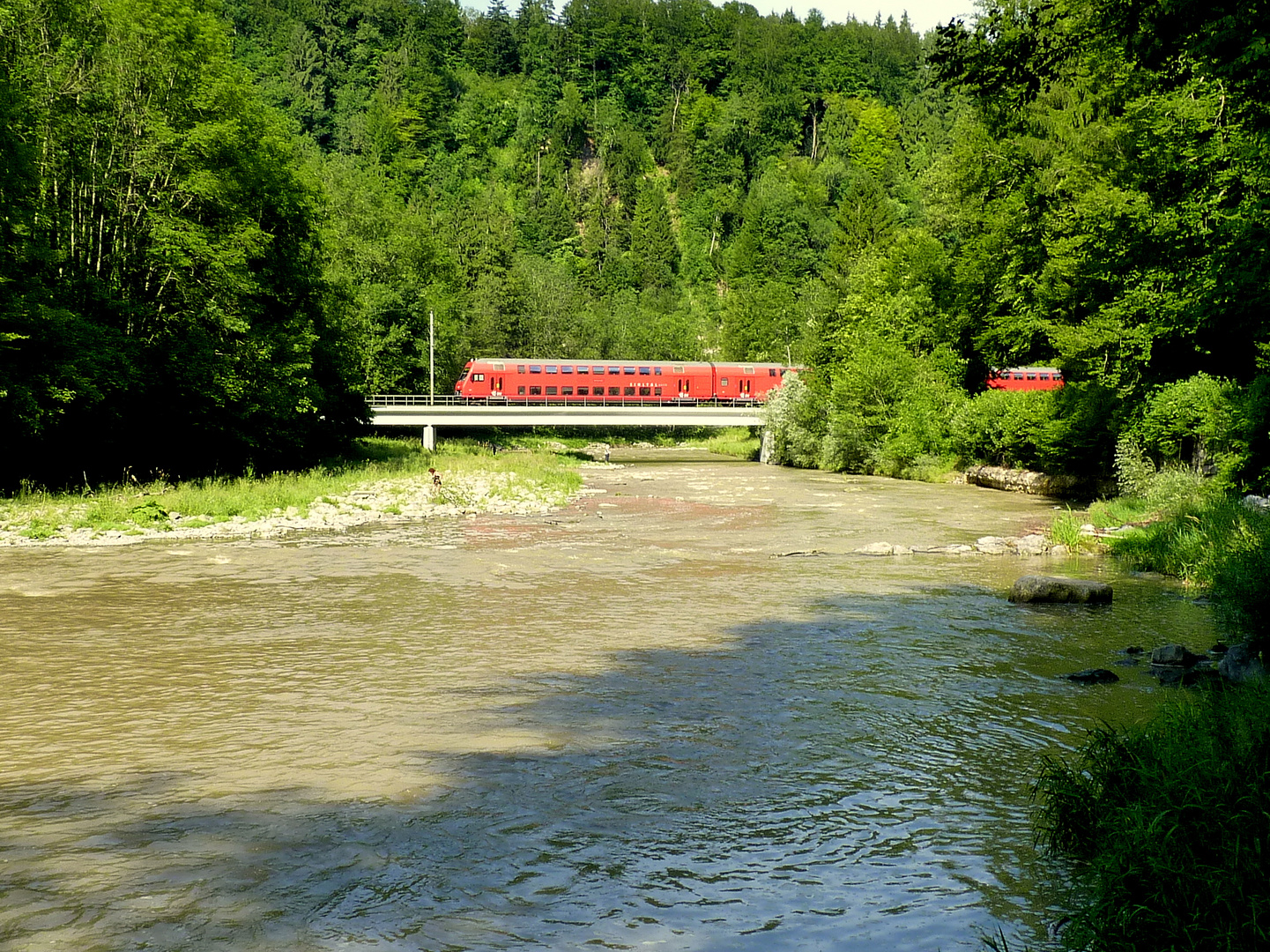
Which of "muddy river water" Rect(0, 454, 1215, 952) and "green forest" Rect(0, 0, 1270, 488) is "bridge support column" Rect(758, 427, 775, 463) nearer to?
"green forest" Rect(0, 0, 1270, 488)

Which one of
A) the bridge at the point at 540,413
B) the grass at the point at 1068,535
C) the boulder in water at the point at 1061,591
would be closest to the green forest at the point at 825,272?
the boulder in water at the point at 1061,591

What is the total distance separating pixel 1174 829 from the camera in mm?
6422

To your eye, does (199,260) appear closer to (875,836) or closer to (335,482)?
(335,482)

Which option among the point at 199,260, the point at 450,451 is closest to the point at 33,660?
the point at 199,260

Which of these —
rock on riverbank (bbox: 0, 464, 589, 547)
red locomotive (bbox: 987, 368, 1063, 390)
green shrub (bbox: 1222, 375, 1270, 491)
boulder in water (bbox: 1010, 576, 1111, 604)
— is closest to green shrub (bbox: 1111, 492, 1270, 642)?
green shrub (bbox: 1222, 375, 1270, 491)

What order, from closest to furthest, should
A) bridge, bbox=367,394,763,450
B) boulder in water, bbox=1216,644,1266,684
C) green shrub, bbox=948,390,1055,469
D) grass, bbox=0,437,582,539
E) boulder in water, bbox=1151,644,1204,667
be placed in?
boulder in water, bbox=1216,644,1266,684
boulder in water, bbox=1151,644,1204,667
grass, bbox=0,437,582,539
green shrub, bbox=948,390,1055,469
bridge, bbox=367,394,763,450

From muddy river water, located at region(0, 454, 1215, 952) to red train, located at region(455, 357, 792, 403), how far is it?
5369cm

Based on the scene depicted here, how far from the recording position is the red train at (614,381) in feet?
251

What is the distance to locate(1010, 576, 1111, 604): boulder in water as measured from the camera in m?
19.1

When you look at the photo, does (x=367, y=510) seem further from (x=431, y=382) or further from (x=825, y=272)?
(x=825, y=272)

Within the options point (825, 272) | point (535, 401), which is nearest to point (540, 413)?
point (535, 401)

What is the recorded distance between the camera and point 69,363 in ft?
97.8

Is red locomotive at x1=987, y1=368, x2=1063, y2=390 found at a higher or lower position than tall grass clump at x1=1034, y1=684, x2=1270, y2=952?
higher

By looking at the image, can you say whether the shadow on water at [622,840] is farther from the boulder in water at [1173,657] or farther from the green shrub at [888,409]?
the green shrub at [888,409]
